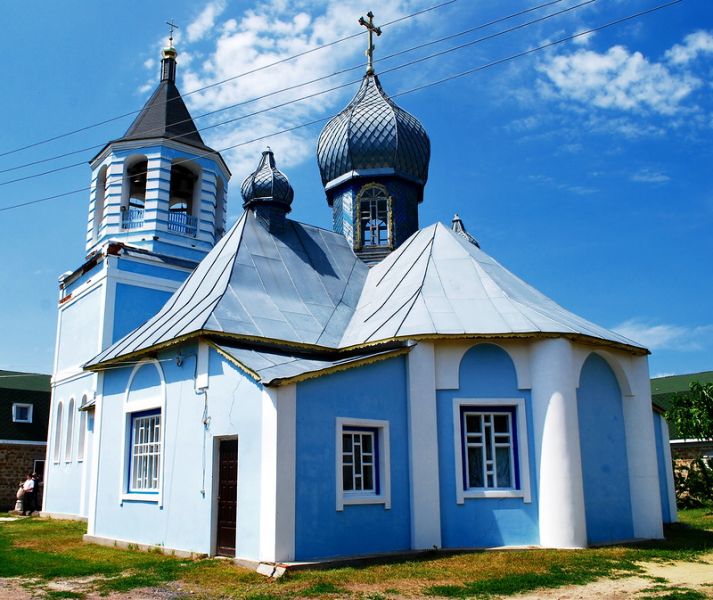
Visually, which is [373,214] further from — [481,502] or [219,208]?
[481,502]

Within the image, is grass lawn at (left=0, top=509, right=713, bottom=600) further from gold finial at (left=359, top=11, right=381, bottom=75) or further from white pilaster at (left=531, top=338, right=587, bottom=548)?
gold finial at (left=359, top=11, right=381, bottom=75)

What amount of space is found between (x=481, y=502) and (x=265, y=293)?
5.29 metres

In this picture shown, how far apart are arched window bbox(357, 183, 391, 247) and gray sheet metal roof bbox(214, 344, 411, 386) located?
579 centimetres

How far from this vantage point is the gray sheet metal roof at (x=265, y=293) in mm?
12547

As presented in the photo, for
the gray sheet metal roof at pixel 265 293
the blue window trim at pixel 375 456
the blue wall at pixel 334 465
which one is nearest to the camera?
the blue wall at pixel 334 465

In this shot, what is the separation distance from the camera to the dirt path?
8.00 m

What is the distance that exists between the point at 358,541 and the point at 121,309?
11083 mm

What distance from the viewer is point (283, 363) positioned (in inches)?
452

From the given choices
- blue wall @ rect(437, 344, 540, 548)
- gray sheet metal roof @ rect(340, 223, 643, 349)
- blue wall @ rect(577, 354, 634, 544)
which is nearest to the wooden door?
gray sheet metal roof @ rect(340, 223, 643, 349)

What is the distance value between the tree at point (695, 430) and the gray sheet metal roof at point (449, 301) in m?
7.81

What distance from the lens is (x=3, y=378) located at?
28734 mm

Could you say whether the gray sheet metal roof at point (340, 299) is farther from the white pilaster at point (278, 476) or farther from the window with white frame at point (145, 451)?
the white pilaster at point (278, 476)

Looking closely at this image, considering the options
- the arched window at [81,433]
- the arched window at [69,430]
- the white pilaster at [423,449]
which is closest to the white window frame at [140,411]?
the white pilaster at [423,449]

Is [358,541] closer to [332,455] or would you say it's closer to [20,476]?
[332,455]
